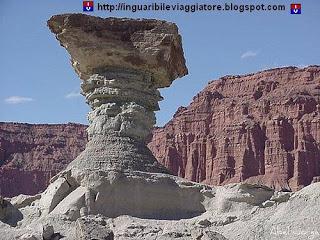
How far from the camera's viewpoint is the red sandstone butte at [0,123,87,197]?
116000mm

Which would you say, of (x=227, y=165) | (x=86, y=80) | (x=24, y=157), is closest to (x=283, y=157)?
(x=227, y=165)

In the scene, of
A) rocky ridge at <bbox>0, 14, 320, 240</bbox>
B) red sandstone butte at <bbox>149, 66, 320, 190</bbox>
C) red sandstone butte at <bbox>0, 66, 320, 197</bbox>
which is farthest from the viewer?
red sandstone butte at <bbox>0, 66, 320, 197</bbox>

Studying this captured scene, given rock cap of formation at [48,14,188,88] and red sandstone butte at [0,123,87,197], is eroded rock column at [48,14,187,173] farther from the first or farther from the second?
red sandstone butte at [0,123,87,197]

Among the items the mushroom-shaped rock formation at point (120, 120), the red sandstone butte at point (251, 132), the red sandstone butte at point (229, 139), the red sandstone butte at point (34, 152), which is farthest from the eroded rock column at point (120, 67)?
the red sandstone butte at point (34, 152)

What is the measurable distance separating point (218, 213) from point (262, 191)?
1.23 meters

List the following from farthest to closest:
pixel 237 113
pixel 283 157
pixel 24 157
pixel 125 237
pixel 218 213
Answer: pixel 24 157, pixel 237 113, pixel 283 157, pixel 218 213, pixel 125 237

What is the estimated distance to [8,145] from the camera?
123 meters

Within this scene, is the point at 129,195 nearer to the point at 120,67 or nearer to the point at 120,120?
the point at 120,120

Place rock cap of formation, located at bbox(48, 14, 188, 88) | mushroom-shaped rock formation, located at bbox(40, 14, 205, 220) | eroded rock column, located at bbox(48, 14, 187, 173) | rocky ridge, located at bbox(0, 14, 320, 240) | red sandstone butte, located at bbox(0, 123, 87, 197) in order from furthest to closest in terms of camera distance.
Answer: red sandstone butte, located at bbox(0, 123, 87, 197), rock cap of formation, located at bbox(48, 14, 188, 88), eroded rock column, located at bbox(48, 14, 187, 173), mushroom-shaped rock formation, located at bbox(40, 14, 205, 220), rocky ridge, located at bbox(0, 14, 320, 240)

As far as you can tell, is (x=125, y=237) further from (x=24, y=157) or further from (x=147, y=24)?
(x=24, y=157)

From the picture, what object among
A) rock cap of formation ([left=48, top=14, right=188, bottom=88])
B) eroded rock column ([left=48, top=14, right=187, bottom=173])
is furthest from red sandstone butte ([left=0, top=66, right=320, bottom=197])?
rock cap of formation ([left=48, top=14, right=188, bottom=88])

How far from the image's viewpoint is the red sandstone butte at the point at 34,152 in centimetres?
11600

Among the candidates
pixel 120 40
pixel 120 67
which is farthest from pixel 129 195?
pixel 120 40

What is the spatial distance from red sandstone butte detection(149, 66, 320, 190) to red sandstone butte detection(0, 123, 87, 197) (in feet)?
53.1
